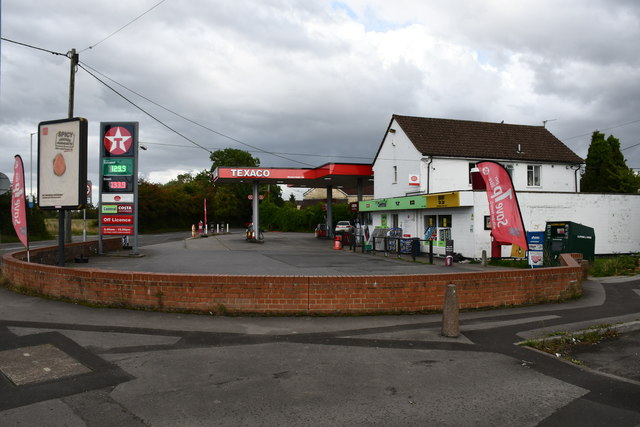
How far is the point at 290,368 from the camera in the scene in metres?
5.91

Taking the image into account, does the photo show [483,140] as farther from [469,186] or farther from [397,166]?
[397,166]

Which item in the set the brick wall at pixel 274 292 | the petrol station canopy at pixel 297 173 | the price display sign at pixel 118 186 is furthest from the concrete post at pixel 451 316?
the petrol station canopy at pixel 297 173

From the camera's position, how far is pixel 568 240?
59.3 ft

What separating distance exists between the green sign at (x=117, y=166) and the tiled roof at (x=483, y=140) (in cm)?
1603

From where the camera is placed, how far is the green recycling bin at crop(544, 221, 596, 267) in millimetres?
18062

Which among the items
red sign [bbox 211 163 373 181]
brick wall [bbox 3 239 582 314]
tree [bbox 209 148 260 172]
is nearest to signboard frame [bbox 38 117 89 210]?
brick wall [bbox 3 239 582 314]

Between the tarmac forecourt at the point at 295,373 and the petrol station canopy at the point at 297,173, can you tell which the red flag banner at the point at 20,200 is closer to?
the tarmac forecourt at the point at 295,373

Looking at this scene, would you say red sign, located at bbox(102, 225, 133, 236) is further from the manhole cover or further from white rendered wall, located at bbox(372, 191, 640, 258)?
white rendered wall, located at bbox(372, 191, 640, 258)

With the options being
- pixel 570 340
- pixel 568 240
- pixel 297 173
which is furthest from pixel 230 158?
pixel 570 340

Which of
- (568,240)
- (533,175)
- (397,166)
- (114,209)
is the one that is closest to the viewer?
(568,240)

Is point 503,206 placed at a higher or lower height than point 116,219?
higher

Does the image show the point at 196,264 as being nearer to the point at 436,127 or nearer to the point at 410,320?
the point at 410,320

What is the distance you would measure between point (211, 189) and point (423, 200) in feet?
181

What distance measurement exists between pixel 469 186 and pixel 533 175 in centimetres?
511
